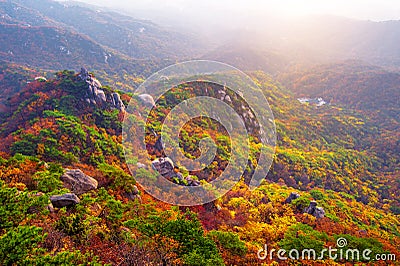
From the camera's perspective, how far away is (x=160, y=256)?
902cm

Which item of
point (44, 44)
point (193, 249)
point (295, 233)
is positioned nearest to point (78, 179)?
point (193, 249)

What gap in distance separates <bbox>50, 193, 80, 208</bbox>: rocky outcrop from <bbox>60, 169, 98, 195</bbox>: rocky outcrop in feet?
5.83

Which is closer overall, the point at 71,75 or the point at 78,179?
the point at 78,179

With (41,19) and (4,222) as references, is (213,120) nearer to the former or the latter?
(4,222)

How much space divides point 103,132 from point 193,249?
20.4 meters

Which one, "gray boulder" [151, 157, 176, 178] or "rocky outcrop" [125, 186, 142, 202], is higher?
"rocky outcrop" [125, 186, 142, 202]

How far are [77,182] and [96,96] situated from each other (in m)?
17.7

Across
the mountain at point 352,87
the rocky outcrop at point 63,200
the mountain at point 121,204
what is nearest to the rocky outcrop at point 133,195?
the mountain at point 121,204

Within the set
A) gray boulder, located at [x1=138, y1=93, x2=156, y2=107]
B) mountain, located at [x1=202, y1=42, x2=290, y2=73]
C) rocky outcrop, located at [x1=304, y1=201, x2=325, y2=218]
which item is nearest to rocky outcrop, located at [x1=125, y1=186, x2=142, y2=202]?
rocky outcrop, located at [x1=304, y1=201, x2=325, y2=218]

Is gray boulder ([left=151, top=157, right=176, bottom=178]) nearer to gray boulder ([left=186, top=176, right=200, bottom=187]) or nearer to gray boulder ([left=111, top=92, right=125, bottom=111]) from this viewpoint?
gray boulder ([left=186, top=176, right=200, bottom=187])

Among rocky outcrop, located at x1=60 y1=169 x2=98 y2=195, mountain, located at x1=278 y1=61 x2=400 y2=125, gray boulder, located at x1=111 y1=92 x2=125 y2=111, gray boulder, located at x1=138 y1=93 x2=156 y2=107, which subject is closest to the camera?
rocky outcrop, located at x1=60 y1=169 x2=98 y2=195

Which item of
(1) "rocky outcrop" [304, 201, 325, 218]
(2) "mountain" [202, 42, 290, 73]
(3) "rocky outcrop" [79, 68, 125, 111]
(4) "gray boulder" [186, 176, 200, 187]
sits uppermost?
(2) "mountain" [202, 42, 290, 73]

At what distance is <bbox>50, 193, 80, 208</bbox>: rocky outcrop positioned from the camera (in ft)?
37.9

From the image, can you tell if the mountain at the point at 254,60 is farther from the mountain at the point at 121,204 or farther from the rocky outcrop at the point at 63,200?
the rocky outcrop at the point at 63,200
